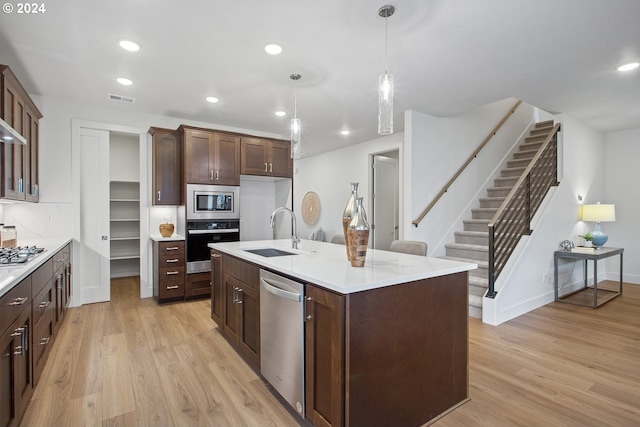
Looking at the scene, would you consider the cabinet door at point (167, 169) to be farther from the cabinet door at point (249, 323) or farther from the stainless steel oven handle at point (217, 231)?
the cabinet door at point (249, 323)

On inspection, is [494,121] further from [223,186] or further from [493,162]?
[223,186]

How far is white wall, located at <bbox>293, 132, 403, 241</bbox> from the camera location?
638 centimetres

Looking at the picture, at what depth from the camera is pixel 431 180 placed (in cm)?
459

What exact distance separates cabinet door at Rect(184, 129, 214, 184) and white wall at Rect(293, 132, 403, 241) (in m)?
3.08

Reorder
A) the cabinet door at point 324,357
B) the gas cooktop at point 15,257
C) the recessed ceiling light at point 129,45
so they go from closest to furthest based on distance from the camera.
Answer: the cabinet door at point 324,357
the gas cooktop at point 15,257
the recessed ceiling light at point 129,45

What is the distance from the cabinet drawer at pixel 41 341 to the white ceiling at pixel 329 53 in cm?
219

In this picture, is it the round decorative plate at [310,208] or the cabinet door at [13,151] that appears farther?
the round decorative plate at [310,208]

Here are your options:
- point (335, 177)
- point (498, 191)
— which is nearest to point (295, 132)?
point (498, 191)

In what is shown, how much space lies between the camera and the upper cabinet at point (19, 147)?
2.63m

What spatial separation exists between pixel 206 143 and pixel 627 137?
268 inches

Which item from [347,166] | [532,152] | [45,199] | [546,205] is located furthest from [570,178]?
[45,199]

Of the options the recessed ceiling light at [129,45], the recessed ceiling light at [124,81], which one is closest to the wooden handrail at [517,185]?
the recessed ceiling light at [129,45]

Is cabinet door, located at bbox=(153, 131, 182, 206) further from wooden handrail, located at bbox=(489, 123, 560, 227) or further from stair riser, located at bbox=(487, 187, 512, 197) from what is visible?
stair riser, located at bbox=(487, 187, 512, 197)

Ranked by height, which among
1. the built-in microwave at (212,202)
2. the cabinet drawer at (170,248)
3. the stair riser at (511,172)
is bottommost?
the cabinet drawer at (170,248)
